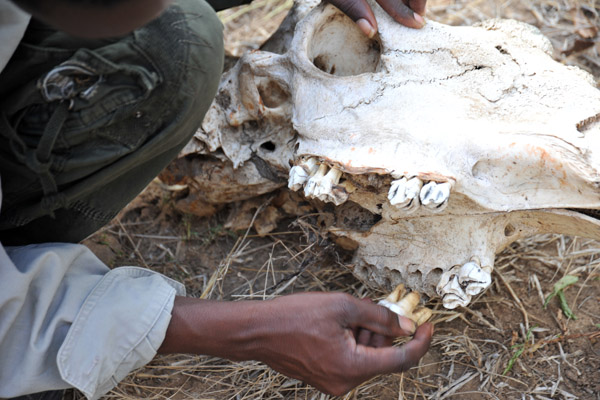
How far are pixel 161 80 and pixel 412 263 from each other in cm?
85

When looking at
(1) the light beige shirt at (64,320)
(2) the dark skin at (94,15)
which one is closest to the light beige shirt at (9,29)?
(1) the light beige shirt at (64,320)

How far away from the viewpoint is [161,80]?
1.36 metres

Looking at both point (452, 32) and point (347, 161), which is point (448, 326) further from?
point (452, 32)

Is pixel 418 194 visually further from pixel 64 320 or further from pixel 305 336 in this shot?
pixel 64 320

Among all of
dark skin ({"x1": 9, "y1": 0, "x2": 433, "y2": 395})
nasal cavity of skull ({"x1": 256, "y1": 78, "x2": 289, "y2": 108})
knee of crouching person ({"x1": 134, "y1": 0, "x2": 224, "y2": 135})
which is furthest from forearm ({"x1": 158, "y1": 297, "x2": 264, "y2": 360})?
nasal cavity of skull ({"x1": 256, "y1": 78, "x2": 289, "y2": 108})

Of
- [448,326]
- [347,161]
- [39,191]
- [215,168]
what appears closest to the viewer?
[39,191]

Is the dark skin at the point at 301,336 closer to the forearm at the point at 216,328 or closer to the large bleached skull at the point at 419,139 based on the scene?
the forearm at the point at 216,328

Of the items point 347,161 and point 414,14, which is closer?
point 347,161

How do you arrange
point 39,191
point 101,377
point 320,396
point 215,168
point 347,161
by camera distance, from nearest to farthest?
point 101,377 → point 39,191 → point 347,161 → point 320,396 → point 215,168

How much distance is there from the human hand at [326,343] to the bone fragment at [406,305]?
7.4 inches

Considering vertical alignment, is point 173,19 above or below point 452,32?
above

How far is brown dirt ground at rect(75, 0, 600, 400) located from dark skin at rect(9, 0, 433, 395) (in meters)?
0.31

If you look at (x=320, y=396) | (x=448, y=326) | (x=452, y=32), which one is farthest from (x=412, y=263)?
(x=452, y=32)

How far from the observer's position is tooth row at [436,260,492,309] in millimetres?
1522
